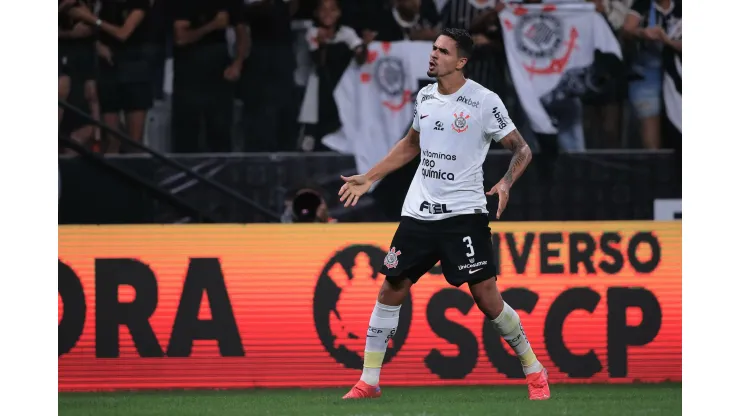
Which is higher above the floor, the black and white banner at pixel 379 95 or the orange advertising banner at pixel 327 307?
the black and white banner at pixel 379 95

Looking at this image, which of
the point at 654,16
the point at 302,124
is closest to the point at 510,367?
the point at 302,124

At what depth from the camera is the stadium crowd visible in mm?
11531

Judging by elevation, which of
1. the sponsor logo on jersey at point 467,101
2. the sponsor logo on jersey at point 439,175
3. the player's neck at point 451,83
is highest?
the player's neck at point 451,83

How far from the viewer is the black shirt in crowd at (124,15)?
11555 millimetres

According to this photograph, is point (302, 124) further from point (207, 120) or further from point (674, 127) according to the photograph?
point (674, 127)

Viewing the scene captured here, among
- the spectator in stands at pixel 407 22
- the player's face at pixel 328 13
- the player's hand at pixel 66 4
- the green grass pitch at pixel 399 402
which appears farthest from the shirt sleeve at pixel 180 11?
the green grass pitch at pixel 399 402

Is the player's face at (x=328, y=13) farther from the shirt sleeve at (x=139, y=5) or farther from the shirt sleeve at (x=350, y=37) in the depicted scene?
the shirt sleeve at (x=139, y=5)

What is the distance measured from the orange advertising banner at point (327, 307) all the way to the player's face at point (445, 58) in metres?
2.00

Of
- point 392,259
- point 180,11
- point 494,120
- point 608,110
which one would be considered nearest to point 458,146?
point 494,120

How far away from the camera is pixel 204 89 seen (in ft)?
37.9

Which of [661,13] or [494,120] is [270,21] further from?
[494,120]

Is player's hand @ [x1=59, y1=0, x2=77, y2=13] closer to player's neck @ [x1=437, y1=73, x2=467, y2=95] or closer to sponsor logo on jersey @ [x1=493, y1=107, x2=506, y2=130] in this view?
player's neck @ [x1=437, y1=73, x2=467, y2=95]

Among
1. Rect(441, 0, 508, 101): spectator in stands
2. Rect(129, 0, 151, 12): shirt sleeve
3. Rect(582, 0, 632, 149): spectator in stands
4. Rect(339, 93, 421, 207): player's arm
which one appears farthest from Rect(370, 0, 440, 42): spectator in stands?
Rect(339, 93, 421, 207): player's arm

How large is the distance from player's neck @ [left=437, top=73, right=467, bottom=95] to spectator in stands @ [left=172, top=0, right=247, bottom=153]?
474 cm
